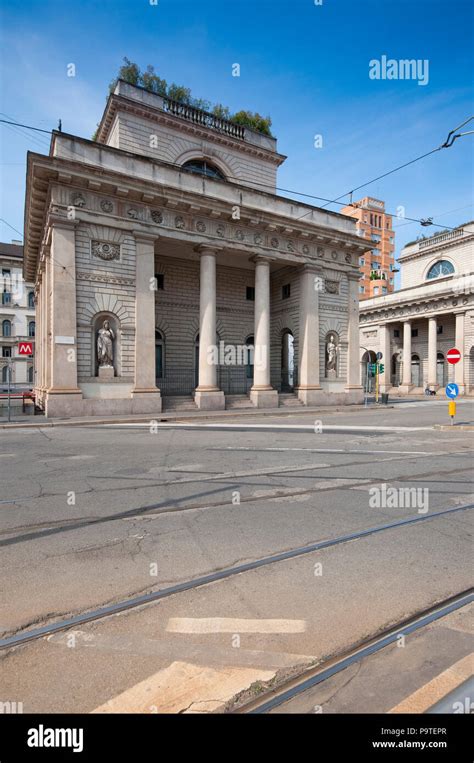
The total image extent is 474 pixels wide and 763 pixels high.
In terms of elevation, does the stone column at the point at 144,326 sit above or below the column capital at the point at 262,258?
below

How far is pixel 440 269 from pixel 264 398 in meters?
36.2

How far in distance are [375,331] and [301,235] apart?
1167 inches

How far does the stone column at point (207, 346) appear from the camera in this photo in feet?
72.6

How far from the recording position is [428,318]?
150 feet

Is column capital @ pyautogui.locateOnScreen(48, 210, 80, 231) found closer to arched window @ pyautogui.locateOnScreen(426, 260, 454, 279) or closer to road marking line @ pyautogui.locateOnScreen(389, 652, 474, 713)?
road marking line @ pyautogui.locateOnScreen(389, 652, 474, 713)

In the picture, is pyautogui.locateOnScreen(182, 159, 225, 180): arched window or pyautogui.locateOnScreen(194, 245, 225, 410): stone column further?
pyautogui.locateOnScreen(182, 159, 225, 180): arched window

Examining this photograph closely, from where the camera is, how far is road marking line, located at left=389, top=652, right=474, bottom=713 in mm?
2170

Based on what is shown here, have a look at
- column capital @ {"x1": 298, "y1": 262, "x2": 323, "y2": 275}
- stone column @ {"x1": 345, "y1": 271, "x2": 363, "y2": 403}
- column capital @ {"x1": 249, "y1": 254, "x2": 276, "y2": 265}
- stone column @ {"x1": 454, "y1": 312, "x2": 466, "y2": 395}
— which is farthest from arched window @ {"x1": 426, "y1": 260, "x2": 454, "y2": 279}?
column capital @ {"x1": 249, "y1": 254, "x2": 276, "y2": 265}

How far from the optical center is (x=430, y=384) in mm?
44000

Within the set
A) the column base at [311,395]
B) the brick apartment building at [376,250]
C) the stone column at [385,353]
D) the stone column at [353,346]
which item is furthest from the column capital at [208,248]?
the brick apartment building at [376,250]

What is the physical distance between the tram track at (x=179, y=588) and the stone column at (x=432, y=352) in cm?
4352

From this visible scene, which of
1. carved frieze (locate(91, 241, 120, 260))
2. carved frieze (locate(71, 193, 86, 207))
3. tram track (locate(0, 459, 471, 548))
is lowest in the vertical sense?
tram track (locate(0, 459, 471, 548))

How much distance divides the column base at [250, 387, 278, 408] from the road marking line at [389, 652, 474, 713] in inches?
839

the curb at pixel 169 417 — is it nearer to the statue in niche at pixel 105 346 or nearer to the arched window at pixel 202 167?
the statue in niche at pixel 105 346
